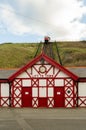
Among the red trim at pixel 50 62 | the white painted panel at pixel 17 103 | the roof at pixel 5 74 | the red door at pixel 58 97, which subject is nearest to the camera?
the red trim at pixel 50 62

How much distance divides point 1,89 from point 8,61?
61.1 metres

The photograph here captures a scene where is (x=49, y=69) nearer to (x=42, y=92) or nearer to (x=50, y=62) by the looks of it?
(x=50, y=62)

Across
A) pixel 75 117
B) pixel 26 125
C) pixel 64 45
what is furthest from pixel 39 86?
pixel 64 45

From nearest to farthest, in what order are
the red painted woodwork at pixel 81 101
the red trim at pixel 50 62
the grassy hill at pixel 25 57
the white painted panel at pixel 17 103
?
the red trim at pixel 50 62, the white painted panel at pixel 17 103, the red painted woodwork at pixel 81 101, the grassy hill at pixel 25 57

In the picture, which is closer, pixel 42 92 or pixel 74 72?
pixel 42 92

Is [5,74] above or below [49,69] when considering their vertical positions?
below

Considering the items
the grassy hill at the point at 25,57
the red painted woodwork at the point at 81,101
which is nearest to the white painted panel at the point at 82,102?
the red painted woodwork at the point at 81,101

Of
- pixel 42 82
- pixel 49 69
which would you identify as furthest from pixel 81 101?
pixel 49 69

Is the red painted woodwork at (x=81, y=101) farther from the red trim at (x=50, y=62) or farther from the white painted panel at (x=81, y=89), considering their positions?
the red trim at (x=50, y=62)

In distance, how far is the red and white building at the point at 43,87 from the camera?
38.9m

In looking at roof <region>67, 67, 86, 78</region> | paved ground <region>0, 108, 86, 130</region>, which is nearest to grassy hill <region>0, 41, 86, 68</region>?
roof <region>67, 67, 86, 78</region>

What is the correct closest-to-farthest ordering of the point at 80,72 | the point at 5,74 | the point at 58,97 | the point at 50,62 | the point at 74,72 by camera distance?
the point at 50,62, the point at 58,97, the point at 5,74, the point at 80,72, the point at 74,72

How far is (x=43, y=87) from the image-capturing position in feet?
128

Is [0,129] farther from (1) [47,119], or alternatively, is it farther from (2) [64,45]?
(2) [64,45]
